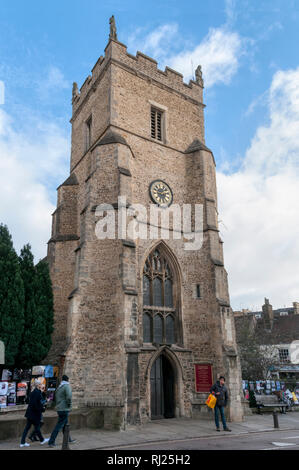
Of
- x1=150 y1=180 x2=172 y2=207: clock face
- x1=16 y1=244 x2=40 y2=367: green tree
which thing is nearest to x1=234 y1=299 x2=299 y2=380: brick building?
x1=150 y1=180 x2=172 y2=207: clock face

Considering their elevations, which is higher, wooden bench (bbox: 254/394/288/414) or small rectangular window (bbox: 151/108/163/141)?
small rectangular window (bbox: 151/108/163/141)

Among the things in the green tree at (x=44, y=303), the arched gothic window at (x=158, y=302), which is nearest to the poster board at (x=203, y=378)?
the arched gothic window at (x=158, y=302)

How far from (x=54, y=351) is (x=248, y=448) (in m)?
10.9

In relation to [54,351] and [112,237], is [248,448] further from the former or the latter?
[54,351]

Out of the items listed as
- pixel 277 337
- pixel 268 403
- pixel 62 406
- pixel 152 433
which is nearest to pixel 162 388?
pixel 152 433

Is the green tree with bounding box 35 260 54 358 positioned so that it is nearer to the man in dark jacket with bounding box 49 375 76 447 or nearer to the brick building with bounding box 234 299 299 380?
the man in dark jacket with bounding box 49 375 76 447

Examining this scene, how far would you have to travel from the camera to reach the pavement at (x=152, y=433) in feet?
29.7

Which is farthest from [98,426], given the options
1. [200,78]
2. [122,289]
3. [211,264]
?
[200,78]

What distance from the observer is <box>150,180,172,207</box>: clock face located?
17.6 meters

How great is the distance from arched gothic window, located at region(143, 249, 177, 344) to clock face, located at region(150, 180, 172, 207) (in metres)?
2.39

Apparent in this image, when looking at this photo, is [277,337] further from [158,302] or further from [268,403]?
[158,302]

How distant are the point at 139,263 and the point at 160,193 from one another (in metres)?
3.93

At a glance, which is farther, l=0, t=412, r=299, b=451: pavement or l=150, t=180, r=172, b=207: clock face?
l=150, t=180, r=172, b=207: clock face

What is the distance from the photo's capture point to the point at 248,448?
8.32m
